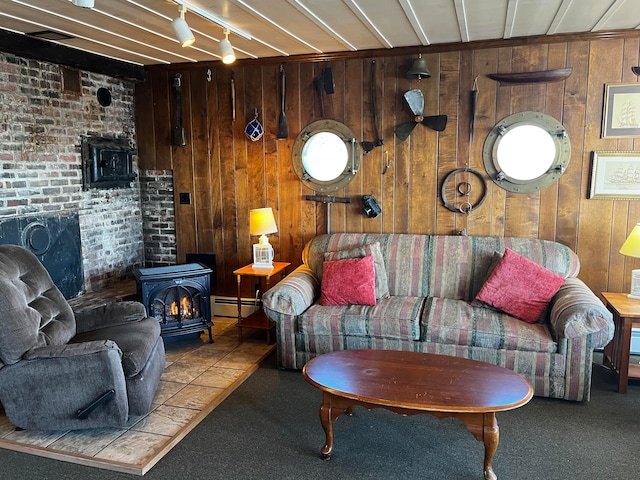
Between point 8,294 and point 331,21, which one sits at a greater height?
point 331,21

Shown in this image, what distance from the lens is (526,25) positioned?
3.37 m

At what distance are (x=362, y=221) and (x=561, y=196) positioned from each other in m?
1.51

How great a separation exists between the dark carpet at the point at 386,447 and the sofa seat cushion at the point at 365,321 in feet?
1.58

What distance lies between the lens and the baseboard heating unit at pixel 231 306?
184 inches

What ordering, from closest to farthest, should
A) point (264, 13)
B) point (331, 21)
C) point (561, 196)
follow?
point (264, 13), point (331, 21), point (561, 196)

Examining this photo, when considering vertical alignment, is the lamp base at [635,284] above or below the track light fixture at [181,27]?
below

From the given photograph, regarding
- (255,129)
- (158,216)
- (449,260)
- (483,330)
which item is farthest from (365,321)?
(158,216)

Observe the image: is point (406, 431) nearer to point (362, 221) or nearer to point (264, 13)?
point (362, 221)

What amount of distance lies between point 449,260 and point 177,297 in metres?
2.06

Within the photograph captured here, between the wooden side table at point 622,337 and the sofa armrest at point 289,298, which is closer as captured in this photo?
the wooden side table at point 622,337

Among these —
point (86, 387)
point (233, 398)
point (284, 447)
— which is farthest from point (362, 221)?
point (86, 387)

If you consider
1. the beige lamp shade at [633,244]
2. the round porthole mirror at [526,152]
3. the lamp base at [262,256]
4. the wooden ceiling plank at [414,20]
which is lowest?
the lamp base at [262,256]

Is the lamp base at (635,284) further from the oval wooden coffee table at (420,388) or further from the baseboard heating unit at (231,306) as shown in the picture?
the baseboard heating unit at (231,306)

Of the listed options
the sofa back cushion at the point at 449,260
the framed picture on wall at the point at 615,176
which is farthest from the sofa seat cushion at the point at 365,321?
the framed picture on wall at the point at 615,176
